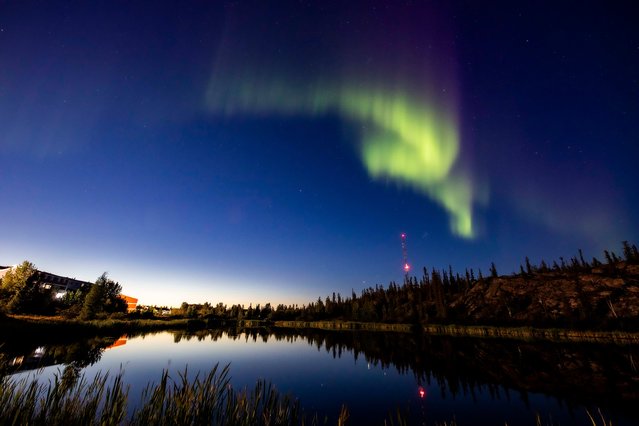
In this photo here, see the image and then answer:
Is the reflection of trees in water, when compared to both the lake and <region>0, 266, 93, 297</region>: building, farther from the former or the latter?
<region>0, 266, 93, 297</region>: building

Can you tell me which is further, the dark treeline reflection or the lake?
the dark treeline reflection

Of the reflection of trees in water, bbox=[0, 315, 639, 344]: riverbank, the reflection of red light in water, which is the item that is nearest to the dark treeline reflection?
the reflection of red light in water

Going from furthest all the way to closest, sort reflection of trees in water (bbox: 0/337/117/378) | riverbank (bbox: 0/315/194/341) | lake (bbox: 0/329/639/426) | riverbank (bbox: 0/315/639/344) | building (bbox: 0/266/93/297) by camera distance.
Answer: building (bbox: 0/266/93/297) → riverbank (bbox: 0/315/639/344) → riverbank (bbox: 0/315/194/341) → reflection of trees in water (bbox: 0/337/117/378) → lake (bbox: 0/329/639/426)

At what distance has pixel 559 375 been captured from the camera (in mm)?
38719

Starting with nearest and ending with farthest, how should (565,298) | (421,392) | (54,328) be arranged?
(421,392)
(54,328)
(565,298)

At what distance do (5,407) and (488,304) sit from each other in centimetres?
21999

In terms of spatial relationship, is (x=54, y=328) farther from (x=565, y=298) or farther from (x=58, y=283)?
(x=565, y=298)

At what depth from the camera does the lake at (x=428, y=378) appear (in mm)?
25328

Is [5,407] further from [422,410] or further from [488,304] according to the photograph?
[488,304]

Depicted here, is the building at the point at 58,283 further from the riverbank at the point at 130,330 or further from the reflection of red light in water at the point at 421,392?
the reflection of red light in water at the point at 421,392

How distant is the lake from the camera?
83.1ft

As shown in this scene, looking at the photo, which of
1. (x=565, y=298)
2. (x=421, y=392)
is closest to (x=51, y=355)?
(x=421, y=392)

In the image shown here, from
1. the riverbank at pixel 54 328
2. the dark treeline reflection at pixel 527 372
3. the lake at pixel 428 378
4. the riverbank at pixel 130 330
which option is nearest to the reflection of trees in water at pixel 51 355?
the lake at pixel 428 378

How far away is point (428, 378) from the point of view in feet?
128
